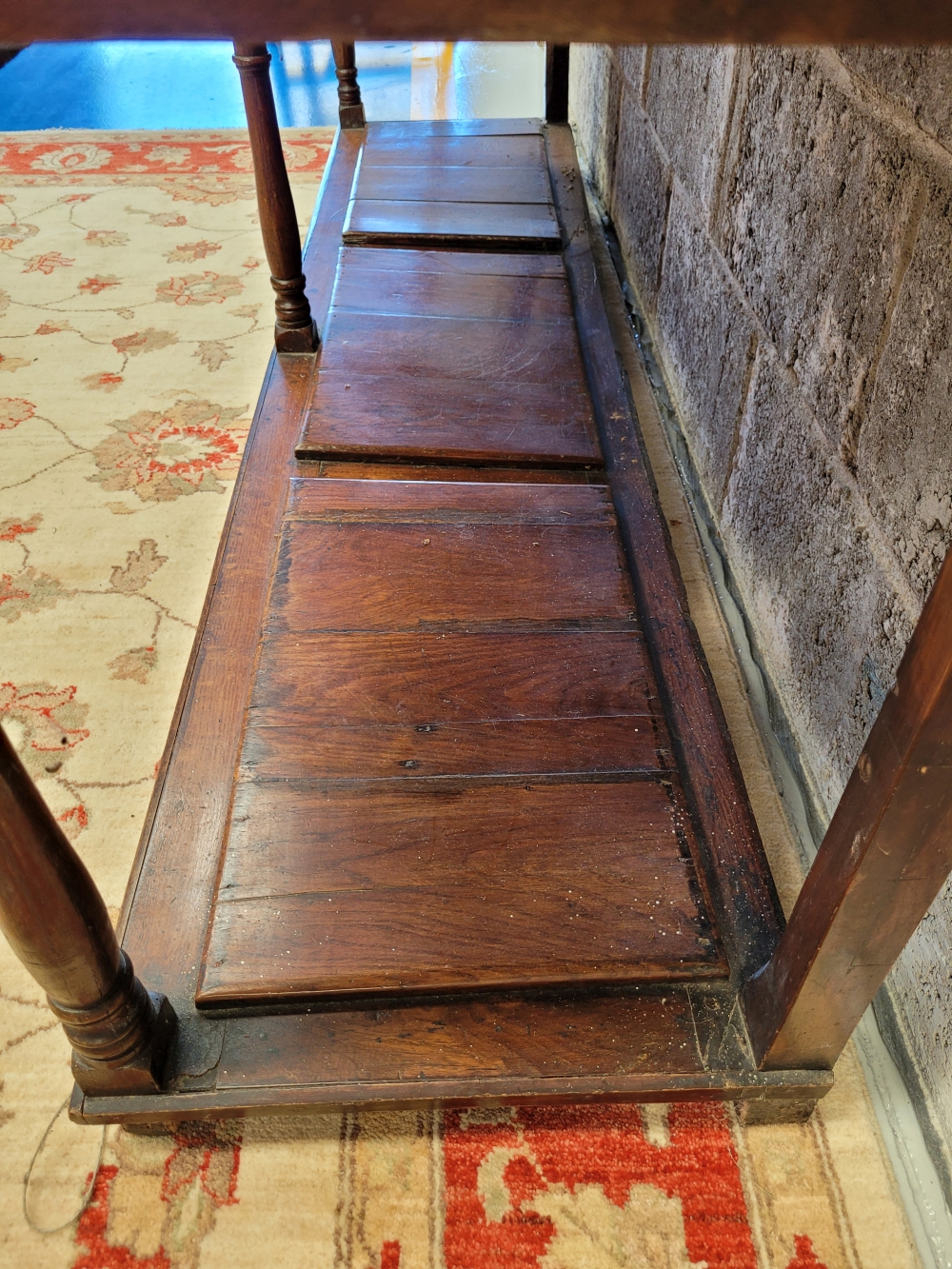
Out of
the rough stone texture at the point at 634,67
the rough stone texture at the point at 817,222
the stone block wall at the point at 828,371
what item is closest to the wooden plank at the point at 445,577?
the stone block wall at the point at 828,371

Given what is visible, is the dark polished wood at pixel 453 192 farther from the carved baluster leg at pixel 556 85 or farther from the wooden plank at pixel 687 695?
the wooden plank at pixel 687 695

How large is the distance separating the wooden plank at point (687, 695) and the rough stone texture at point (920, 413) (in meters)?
0.36

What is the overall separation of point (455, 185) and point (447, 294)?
740 millimetres

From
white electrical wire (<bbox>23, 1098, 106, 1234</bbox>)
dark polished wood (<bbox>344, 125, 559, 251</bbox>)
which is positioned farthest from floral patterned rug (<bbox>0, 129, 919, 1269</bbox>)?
dark polished wood (<bbox>344, 125, 559, 251</bbox>)

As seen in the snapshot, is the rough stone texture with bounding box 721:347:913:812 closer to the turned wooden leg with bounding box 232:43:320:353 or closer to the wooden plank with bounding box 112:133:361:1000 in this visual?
the wooden plank with bounding box 112:133:361:1000

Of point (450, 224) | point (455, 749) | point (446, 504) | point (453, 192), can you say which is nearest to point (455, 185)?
point (453, 192)

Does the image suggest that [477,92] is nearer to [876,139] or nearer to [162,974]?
[876,139]

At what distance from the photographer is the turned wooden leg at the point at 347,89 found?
301cm

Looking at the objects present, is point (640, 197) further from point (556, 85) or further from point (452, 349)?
point (556, 85)

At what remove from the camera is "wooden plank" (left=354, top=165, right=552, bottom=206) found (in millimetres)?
2678

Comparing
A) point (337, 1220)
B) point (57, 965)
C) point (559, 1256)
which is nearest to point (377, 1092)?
point (337, 1220)

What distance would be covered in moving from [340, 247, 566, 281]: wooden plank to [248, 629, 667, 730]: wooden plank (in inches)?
51.7

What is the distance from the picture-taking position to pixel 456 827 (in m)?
1.15

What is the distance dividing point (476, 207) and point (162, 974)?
227 cm
